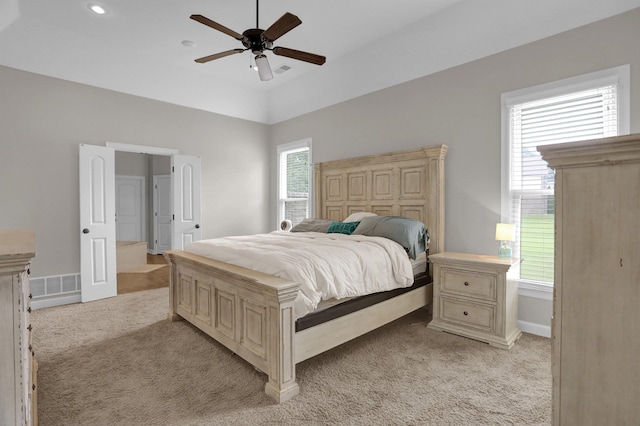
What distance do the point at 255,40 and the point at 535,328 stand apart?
366 cm

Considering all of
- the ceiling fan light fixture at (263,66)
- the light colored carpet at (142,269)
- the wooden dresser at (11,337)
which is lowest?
the light colored carpet at (142,269)

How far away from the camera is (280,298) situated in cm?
195

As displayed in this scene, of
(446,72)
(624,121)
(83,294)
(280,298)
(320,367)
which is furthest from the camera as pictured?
(83,294)

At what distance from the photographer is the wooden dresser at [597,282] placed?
83 cm

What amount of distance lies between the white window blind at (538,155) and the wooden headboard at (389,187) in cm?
73

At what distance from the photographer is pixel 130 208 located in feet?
26.1

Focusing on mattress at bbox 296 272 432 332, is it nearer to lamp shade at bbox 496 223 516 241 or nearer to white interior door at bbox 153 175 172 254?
lamp shade at bbox 496 223 516 241

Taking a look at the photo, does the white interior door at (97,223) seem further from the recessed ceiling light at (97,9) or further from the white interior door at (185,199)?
the recessed ceiling light at (97,9)

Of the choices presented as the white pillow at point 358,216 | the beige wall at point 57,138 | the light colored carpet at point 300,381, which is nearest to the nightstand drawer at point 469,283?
the light colored carpet at point 300,381

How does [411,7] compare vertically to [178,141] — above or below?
above

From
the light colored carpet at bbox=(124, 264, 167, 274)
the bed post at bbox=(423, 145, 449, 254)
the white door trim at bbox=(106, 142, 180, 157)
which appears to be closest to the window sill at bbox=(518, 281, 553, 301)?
the bed post at bbox=(423, 145, 449, 254)

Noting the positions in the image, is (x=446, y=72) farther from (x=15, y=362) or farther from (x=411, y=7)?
(x=15, y=362)

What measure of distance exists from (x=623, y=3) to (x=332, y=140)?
3351mm

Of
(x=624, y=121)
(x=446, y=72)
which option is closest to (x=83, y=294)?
(x=446, y=72)
